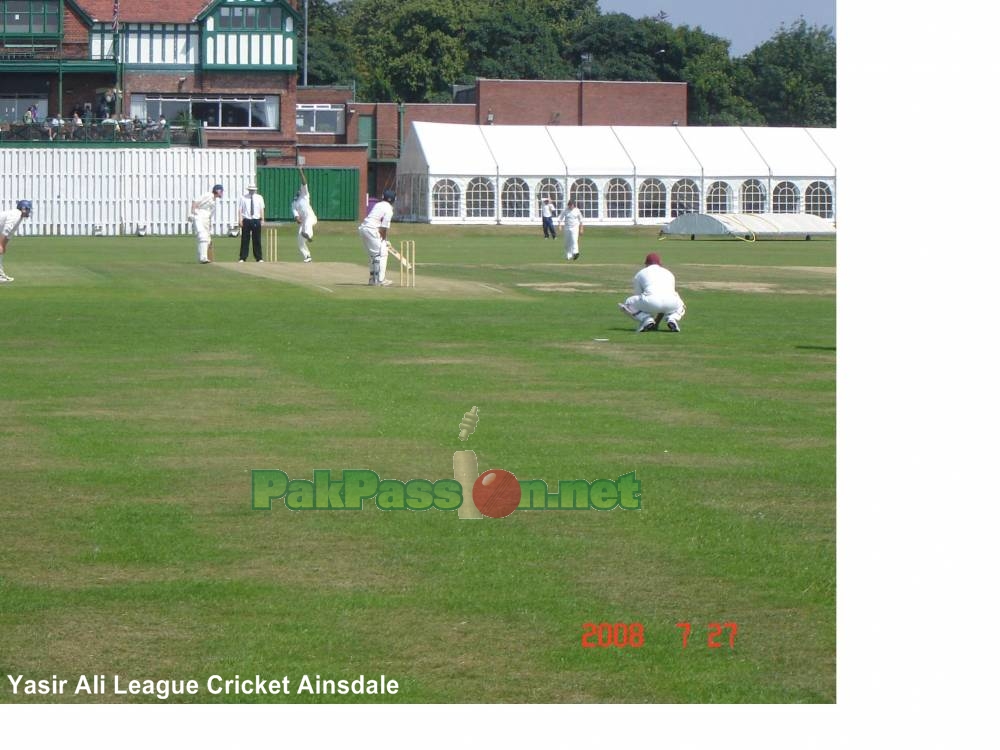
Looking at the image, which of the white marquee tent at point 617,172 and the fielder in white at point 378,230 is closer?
the fielder in white at point 378,230

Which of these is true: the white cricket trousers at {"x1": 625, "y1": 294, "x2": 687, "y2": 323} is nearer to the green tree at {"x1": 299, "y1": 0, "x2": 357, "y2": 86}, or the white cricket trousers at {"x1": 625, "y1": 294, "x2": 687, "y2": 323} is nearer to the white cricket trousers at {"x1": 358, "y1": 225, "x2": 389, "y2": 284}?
the white cricket trousers at {"x1": 358, "y1": 225, "x2": 389, "y2": 284}

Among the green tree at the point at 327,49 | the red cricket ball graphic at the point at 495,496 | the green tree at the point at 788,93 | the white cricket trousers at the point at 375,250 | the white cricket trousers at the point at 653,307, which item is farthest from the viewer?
the green tree at the point at 327,49

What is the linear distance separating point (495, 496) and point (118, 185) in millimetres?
48441

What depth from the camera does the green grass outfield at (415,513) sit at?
19.7 feet

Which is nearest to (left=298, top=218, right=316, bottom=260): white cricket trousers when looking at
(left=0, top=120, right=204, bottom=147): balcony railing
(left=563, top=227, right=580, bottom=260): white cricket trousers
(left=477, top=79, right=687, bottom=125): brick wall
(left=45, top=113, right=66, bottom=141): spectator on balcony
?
(left=563, top=227, right=580, bottom=260): white cricket trousers

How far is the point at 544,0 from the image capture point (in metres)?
42.5

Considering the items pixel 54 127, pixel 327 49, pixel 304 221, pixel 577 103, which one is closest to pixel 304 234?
pixel 304 221

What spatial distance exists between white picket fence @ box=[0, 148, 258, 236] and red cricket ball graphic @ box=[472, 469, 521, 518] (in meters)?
47.4

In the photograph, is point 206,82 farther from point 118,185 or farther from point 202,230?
point 202,230

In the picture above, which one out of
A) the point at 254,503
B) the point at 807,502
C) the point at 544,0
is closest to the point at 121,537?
the point at 254,503

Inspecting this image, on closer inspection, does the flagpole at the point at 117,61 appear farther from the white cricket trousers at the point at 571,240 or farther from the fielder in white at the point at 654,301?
the fielder in white at the point at 654,301

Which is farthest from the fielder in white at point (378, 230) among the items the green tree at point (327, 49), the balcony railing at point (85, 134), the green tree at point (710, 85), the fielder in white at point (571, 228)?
the green tree at point (327, 49)

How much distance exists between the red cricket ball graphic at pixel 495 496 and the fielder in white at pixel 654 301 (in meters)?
11.3
